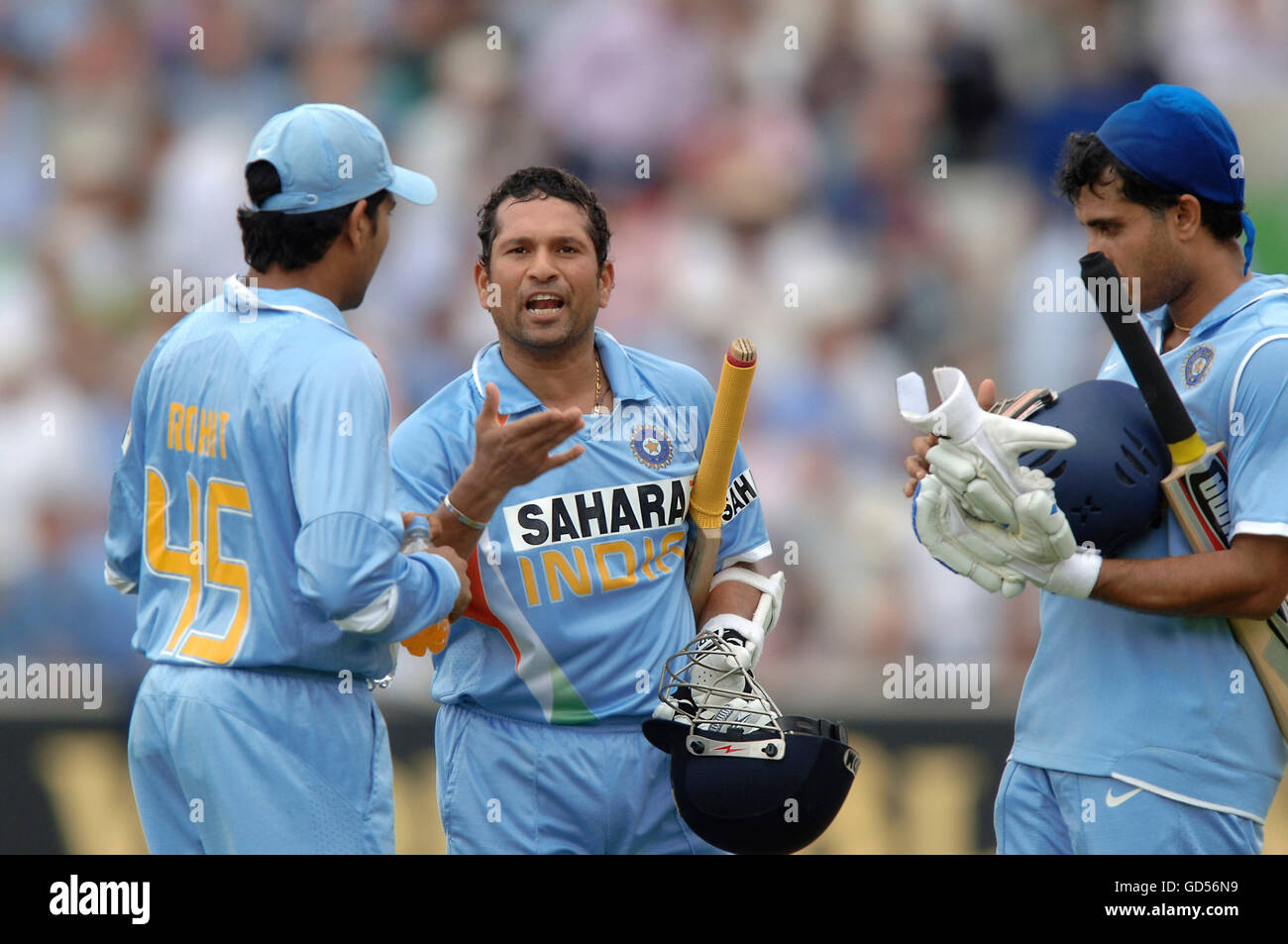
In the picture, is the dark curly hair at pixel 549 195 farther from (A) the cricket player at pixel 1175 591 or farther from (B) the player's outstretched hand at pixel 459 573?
(A) the cricket player at pixel 1175 591

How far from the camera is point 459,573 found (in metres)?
3.25

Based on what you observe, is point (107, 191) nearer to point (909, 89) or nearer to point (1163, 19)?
point (909, 89)

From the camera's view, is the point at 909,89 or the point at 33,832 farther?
the point at 909,89

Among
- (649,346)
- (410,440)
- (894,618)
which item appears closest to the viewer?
(410,440)

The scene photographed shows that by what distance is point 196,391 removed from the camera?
3154mm

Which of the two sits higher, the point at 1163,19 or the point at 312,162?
the point at 1163,19

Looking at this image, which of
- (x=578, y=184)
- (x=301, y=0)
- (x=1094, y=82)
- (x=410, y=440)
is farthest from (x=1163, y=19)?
(x=410, y=440)

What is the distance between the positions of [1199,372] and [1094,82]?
4790 mm

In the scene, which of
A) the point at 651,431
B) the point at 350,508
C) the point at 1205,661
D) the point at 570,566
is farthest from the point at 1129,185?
the point at 350,508

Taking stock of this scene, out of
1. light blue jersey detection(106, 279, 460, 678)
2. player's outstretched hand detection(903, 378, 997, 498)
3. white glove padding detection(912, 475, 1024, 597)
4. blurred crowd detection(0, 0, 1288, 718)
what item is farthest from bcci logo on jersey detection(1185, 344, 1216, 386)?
blurred crowd detection(0, 0, 1288, 718)

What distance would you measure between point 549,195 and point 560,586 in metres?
0.95

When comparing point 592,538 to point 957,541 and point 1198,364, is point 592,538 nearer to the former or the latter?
point 957,541

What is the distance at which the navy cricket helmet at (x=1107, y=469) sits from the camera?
128 inches

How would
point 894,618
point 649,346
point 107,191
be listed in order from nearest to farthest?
point 894,618, point 649,346, point 107,191
